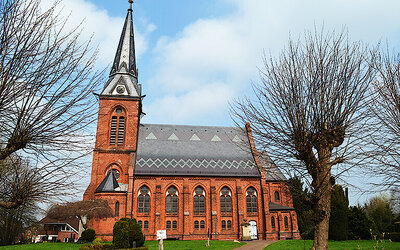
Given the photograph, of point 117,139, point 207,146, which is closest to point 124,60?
point 117,139

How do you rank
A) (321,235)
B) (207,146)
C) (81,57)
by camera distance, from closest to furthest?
(81,57)
(321,235)
(207,146)

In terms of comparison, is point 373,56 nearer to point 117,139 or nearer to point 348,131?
point 348,131

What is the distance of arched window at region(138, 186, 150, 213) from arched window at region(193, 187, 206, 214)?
539 cm

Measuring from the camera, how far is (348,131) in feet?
33.9

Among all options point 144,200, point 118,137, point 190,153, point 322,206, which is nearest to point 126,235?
point 322,206

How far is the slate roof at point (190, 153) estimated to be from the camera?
3488 cm

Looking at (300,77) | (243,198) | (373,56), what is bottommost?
(243,198)

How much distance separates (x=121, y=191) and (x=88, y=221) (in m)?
4.61

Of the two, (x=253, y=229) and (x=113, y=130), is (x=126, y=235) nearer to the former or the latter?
(x=253, y=229)

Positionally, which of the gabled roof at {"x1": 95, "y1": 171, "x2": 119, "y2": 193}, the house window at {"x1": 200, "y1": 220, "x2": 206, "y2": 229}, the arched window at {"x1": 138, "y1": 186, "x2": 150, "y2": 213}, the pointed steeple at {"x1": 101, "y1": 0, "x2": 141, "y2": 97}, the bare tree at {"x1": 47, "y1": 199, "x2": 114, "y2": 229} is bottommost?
the house window at {"x1": 200, "y1": 220, "x2": 206, "y2": 229}

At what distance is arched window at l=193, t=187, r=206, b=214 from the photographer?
110 ft

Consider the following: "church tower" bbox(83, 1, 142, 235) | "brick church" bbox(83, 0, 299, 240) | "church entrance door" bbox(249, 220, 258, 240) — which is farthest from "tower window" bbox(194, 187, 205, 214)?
"church tower" bbox(83, 1, 142, 235)

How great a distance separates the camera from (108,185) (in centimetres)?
3178

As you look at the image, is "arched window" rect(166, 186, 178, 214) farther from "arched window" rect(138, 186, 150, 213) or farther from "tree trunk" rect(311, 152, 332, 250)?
"tree trunk" rect(311, 152, 332, 250)
